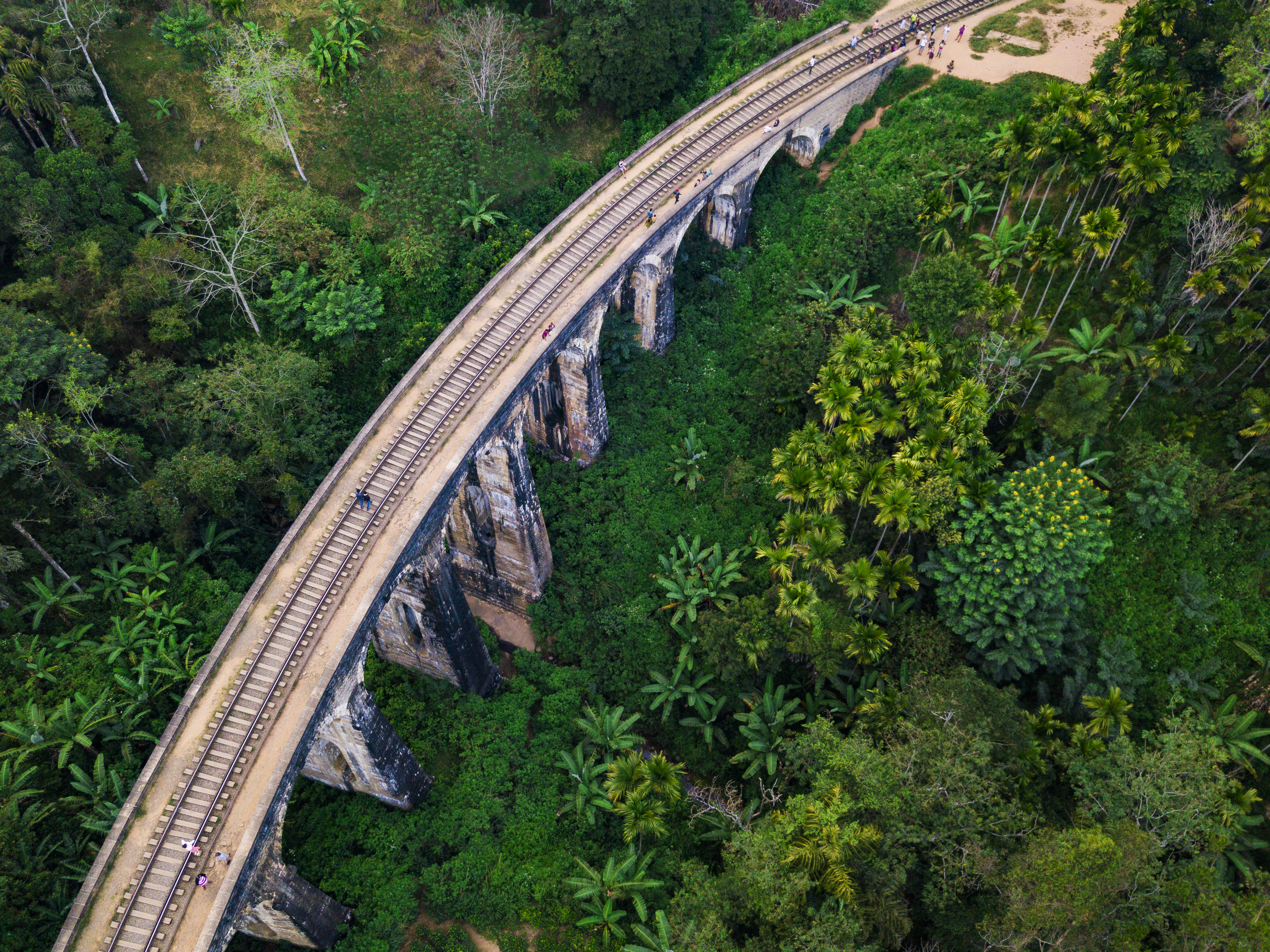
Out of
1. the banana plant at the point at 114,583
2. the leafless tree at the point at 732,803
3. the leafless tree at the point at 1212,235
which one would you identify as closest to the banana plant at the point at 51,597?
the banana plant at the point at 114,583

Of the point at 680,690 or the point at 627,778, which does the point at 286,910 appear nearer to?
the point at 627,778

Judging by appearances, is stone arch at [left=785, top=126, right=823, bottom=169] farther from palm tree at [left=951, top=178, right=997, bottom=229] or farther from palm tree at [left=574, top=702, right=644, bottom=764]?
palm tree at [left=574, top=702, right=644, bottom=764]

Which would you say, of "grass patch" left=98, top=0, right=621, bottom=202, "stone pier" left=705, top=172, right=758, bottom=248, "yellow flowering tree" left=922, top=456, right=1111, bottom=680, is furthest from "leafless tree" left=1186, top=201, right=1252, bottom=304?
"grass patch" left=98, top=0, right=621, bottom=202

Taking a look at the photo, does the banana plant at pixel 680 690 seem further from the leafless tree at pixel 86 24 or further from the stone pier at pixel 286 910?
the leafless tree at pixel 86 24

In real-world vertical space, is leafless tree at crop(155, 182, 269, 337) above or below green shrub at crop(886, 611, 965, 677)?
above

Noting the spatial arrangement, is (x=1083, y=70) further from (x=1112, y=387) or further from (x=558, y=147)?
(x=558, y=147)
